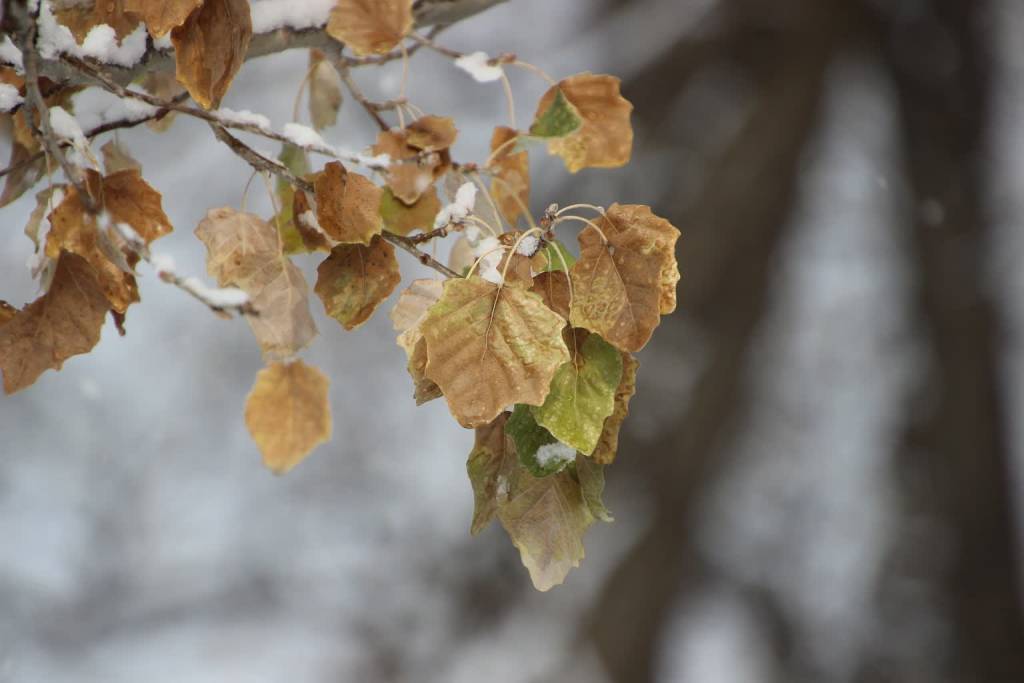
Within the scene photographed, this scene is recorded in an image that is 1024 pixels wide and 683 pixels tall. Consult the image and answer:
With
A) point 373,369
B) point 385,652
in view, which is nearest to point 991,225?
point 373,369

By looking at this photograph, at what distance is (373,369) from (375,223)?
1566 millimetres

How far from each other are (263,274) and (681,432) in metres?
1.27

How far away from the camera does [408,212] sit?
16.9 inches

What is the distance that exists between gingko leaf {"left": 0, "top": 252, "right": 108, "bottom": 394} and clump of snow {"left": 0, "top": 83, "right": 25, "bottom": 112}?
0.06 meters

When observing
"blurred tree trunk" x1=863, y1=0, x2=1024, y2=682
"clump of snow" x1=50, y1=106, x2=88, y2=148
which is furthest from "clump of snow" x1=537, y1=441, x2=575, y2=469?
"blurred tree trunk" x1=863, y1=0, x2=1024, y2=682

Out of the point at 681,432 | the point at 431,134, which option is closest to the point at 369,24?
the point at 431,134

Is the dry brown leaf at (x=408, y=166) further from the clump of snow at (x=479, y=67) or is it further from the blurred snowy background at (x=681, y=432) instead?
the blurred snowy background at (x=681, y=432)

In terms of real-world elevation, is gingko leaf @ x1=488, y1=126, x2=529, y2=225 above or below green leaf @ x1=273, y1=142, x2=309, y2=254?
below

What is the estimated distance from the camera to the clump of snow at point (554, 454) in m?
0.35

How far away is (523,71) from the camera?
185 cm

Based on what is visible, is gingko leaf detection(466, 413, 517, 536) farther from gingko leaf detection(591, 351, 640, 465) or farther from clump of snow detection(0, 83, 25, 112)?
clump of snow detection(0, 83, 25, 112)

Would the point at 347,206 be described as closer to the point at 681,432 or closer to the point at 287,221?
the point at 287,221

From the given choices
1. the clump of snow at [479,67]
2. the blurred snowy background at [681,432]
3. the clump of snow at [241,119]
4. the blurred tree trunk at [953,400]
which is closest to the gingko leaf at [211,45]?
the clump of snow at [241,119]

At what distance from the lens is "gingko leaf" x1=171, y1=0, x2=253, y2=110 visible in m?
0.36
